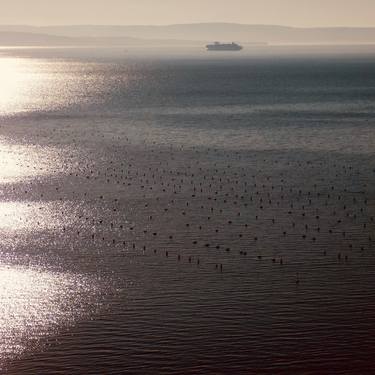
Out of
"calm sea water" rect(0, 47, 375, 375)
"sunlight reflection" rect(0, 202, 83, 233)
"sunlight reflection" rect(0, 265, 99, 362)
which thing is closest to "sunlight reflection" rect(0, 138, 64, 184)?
"calm sea water" rect(0, 47, 375, 375)

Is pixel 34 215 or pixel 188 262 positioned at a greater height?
pixel 34 215

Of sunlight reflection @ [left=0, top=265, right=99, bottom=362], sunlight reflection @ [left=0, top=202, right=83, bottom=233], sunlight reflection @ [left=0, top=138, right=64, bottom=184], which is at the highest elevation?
sunlight reflection @ [left=0, top=138, right=64, bottom=184]

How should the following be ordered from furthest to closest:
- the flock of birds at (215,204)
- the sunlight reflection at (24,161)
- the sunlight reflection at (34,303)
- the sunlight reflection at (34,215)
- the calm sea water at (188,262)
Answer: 1. the sunlight reflection at (24,161)
2. the sunlight reflection at (34,215)
3. the flock of birds at (215,204)
4. the sunlight reflection at (34,303)
5. the calm sea water at (188,262)

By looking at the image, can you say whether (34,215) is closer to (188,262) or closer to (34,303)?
(188,262)

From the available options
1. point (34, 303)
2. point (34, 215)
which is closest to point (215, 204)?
point (34, 215)

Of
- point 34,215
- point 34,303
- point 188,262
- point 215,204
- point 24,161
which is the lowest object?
point 34,303

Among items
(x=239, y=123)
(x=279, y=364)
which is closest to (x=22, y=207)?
(x=279, y=364)

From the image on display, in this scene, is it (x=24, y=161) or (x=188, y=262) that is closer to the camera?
(x=188, y=262)

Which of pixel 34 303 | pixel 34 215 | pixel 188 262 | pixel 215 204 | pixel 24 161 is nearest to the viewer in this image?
pixel 34 303

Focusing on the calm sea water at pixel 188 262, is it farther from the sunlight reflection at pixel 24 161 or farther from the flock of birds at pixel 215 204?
the sunlight reflection at pixel 24 161

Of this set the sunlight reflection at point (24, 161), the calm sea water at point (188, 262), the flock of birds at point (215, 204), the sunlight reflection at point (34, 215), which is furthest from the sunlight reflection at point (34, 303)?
the sunlight reflection at point (24, 161)

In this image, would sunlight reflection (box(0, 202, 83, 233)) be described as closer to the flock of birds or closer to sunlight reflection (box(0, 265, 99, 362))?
the flock of birds
